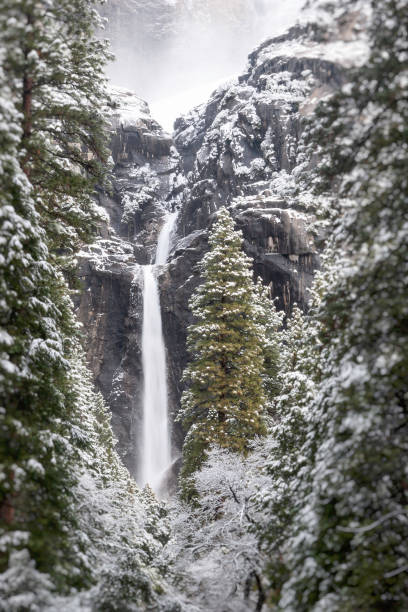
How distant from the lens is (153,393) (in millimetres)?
47594

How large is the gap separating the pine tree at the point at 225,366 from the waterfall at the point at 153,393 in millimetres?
28324

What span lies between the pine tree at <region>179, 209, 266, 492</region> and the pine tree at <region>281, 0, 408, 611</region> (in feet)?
27.7

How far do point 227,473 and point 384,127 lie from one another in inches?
355

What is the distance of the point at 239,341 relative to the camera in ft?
48.4

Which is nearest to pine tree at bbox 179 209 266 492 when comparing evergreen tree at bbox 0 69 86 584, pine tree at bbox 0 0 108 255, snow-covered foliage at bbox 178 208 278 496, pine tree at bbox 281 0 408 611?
snow-covered foliage at bbox 178 208 278 496

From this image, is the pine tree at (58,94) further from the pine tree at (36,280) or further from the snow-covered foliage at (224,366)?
the snow-covered foliage at (224,366)

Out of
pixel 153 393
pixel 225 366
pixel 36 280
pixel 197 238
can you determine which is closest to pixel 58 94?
pixel 36 280

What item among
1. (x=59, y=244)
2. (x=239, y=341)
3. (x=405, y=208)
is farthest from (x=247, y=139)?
(x=405, y=208)

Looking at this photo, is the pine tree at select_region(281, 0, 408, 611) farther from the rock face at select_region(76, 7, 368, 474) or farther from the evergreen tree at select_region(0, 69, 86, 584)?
the rock face at select_region(76, 7, 368, 474)

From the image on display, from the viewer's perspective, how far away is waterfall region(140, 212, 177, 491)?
43312mm

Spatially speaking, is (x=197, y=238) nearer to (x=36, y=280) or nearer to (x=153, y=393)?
(x=153, y=393)

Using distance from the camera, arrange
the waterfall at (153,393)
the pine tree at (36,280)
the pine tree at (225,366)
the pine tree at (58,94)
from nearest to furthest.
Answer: the pine tree at (36,280)
the pine tree at (58,94)
the pine tree at (225,366)
the waterfall at (153,393)

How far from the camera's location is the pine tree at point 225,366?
13516mm

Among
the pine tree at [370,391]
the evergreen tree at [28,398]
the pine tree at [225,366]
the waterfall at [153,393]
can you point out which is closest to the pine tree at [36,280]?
the evergreen tree at [28,398]
